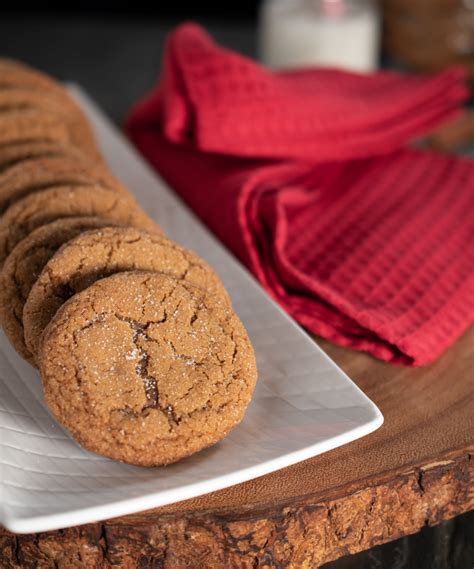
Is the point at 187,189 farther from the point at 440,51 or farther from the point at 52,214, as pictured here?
the point at 440,51

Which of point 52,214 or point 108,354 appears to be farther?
point 52,214

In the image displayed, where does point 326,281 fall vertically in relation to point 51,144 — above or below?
below

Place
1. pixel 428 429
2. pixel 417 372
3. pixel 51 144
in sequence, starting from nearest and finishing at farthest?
pixel 428 429, pixel 417 372, pixel 51 144

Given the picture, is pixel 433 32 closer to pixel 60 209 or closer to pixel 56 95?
pixel 56 95

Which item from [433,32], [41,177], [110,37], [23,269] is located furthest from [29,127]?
[110,37]

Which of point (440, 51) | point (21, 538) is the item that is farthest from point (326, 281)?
point (440, 51)

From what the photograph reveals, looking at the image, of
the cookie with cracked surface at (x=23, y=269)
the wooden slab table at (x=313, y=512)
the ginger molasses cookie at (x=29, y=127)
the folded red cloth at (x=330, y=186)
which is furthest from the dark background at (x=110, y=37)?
the wooden slab table at (x=313, y=512)
